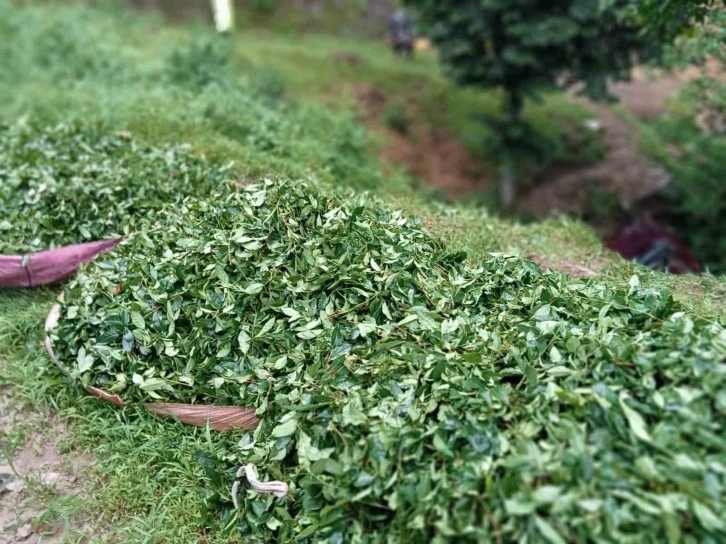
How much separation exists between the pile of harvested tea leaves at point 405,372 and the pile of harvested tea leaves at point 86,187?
560 mm

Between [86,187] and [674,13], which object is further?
[674,13]

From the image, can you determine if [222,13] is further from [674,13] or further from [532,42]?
[674,13]

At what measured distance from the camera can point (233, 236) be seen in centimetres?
347


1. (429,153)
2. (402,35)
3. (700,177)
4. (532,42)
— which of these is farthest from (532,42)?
(402,35)

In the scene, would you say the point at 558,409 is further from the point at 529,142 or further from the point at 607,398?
the point at 529,142

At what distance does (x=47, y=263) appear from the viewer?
4.07 metres

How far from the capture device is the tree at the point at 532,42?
22.4ft

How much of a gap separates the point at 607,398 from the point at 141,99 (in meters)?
6.33

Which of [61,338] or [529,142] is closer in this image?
[61,338]

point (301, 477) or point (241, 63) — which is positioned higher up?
point (241, 63)

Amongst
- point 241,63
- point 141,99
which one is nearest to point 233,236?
point 141,99

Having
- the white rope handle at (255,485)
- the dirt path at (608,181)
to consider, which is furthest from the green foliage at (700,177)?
the white rope handle at (255,485)

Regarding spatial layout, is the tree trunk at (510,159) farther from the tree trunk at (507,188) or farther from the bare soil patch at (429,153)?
the bare soil patch at (429,153)

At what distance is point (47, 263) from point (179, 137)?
199 centimetres
